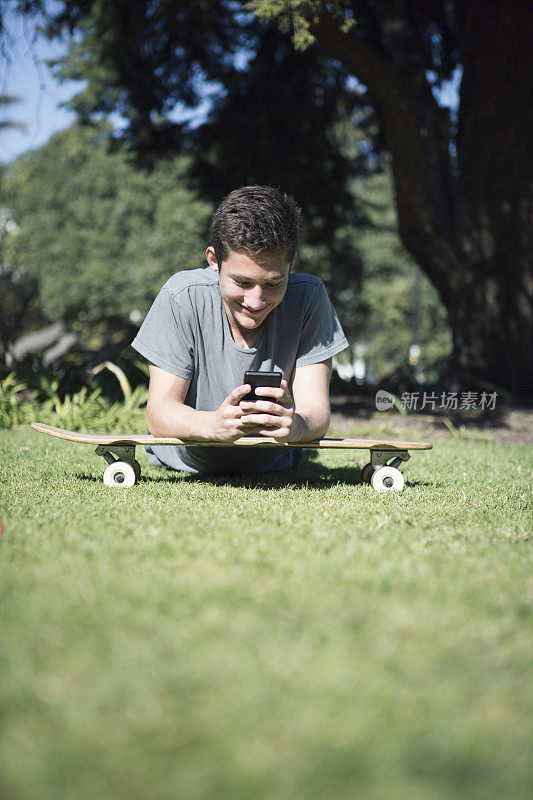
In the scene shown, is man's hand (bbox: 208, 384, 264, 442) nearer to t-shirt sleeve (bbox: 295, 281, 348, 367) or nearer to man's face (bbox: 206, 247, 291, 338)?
man's face (bbox: 206, 247, 291, 338)

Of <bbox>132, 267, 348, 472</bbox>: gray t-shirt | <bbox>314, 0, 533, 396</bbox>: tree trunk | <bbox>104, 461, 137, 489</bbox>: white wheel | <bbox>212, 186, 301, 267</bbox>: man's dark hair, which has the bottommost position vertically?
<bbox>104, 461, 137, 489</bbox>: white wheel

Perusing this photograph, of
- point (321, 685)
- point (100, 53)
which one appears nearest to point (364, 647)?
point (321, 685)

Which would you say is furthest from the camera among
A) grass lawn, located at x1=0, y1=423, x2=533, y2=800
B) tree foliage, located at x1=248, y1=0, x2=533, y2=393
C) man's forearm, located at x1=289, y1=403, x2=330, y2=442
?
tree foliage, located at x1=248, y1=0, x2=533, y2=393

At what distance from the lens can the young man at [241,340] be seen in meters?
2.94

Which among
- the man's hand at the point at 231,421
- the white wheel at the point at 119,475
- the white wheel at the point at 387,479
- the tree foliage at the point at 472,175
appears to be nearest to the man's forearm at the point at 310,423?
the man's hand at the point at 231,421

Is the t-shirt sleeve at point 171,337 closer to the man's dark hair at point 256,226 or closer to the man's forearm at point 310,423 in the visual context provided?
the man's dark hair at point 256,226

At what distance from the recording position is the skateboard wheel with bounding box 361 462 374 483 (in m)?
3.66

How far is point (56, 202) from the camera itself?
143 ft

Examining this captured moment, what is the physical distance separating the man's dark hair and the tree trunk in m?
5.72

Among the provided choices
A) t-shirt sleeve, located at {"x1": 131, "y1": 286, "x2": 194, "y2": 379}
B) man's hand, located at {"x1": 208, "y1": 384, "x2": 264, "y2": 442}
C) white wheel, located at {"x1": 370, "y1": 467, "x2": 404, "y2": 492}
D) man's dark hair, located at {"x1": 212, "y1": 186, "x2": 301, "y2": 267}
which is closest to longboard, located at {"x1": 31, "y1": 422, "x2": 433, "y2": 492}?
white wheel, located at {"x1": 370, "y1": 467, "x2": 404, "y2": 492}

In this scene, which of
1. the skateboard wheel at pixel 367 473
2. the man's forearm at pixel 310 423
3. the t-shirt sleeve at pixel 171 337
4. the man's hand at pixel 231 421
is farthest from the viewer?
the skateboard wheel at pixel 367 473

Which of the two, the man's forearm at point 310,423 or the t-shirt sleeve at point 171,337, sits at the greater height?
the t-shirt sleeve at point 171,337

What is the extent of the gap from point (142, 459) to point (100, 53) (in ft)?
24.2

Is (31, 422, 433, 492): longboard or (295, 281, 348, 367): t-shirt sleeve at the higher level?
(295, 281, 348, 367): t-shirt sleeve
